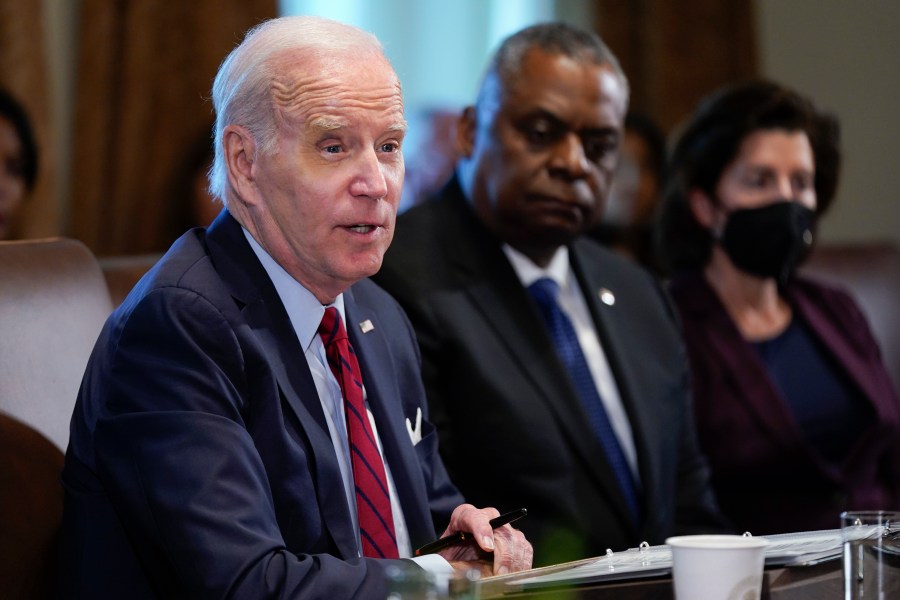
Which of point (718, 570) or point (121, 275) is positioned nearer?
point (718, 570)

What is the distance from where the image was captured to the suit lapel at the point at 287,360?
149 cm

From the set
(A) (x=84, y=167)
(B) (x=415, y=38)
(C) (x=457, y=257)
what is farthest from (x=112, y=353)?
(B) (x=415, y=38)

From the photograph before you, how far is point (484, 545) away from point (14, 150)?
7.75 feet

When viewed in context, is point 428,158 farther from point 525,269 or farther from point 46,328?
point 46,328

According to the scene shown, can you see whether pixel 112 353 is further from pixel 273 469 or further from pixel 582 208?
pixel 582 208

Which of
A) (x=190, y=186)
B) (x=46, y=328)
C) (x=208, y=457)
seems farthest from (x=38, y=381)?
(x=190, y=186)

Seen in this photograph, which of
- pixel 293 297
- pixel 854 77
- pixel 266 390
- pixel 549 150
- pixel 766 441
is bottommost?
pixel 766 441

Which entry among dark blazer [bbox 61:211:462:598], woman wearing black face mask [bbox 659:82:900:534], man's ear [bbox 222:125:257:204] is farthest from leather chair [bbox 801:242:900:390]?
man's ear [bbox 222:125:257:204]

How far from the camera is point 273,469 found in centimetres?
144

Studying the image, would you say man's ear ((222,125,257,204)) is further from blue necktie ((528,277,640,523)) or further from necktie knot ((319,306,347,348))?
blue necktie ((528,277,640,523))

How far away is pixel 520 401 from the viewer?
2174 mm

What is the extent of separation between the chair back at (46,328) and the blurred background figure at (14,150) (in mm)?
1593

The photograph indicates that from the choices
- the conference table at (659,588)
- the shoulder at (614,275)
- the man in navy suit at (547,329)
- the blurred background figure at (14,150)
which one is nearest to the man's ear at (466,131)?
the man in navy suit at (547,329)

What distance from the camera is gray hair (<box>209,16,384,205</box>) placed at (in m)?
1.53
